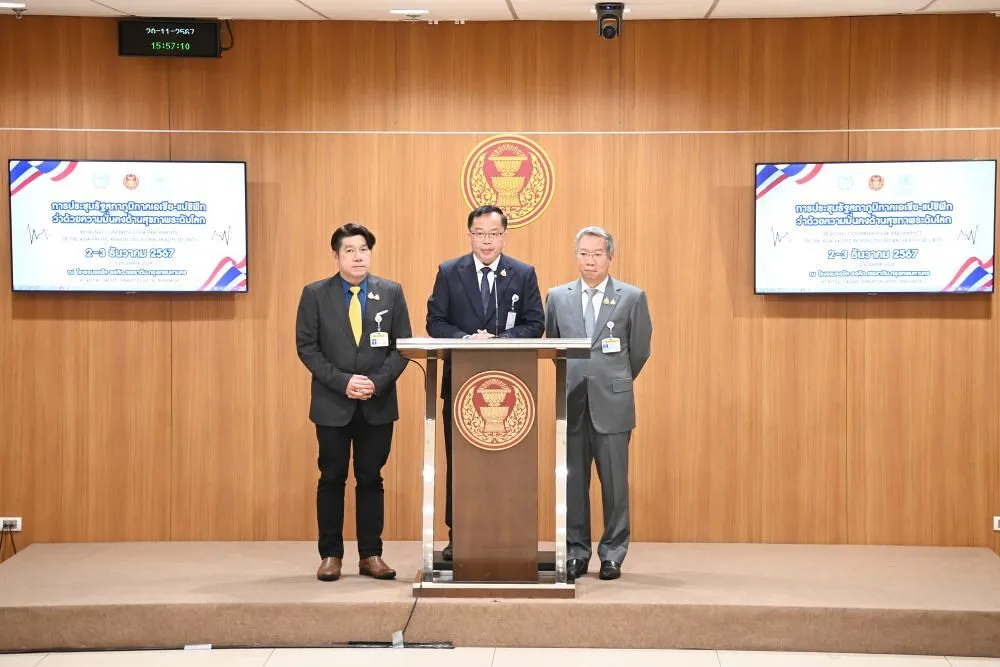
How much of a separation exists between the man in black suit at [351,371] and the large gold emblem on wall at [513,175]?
1197 millimetres

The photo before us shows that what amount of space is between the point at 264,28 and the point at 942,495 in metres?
4.51

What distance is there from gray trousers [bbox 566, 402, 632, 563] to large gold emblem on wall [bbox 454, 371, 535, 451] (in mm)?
474

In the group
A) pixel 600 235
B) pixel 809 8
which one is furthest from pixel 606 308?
pixel 809 8

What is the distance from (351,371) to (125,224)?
1.83 m

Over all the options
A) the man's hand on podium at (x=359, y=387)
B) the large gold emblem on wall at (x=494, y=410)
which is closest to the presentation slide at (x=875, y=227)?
the large gold emblem on wall at (x=494, y=410)

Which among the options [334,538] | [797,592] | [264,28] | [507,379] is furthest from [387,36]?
[797,592]

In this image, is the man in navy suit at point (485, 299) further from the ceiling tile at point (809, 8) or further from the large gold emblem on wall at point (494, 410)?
the ceiling tile at point (809, 8)

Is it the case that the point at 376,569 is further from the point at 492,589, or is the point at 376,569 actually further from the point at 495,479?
the point at 495,479

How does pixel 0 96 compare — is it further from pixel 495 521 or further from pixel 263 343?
pixel 495 521

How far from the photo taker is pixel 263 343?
6102mm

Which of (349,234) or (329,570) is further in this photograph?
(329,570)

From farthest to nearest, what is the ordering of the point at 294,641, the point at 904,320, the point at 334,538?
the point at 904,320
the point at 334,538
the point at 294,641

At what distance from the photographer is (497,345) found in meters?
4.57

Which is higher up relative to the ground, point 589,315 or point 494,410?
point 589,315
